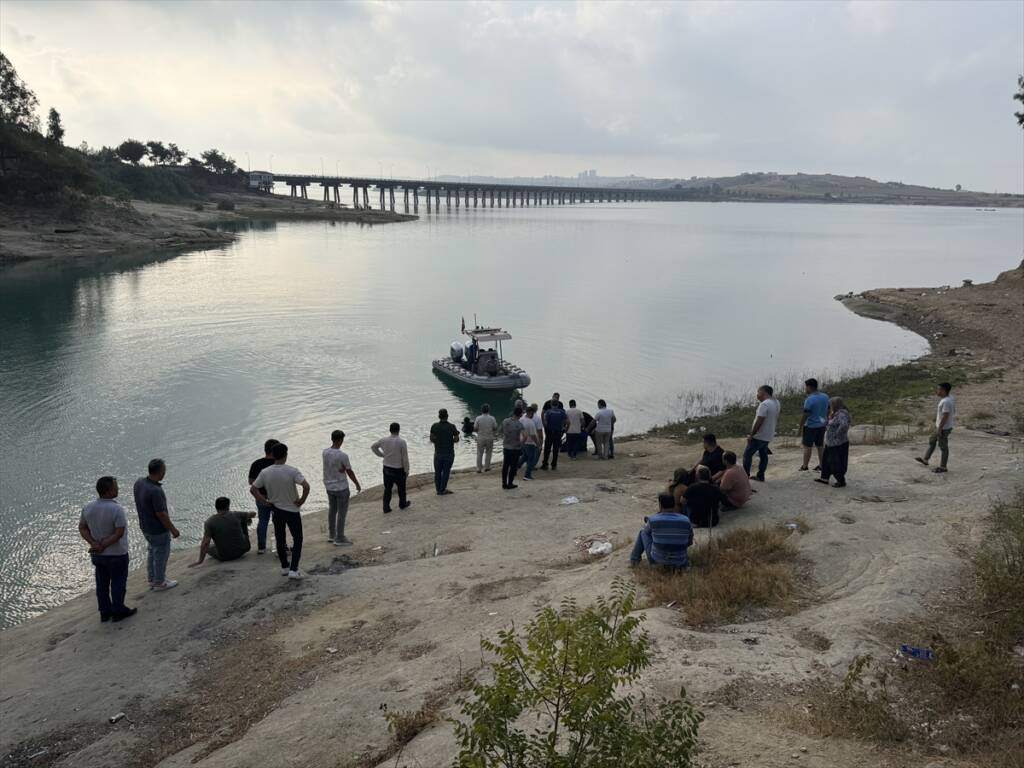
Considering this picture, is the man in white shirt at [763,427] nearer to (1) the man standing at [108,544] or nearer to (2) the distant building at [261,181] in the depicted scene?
(1) the man standing at [108,544]

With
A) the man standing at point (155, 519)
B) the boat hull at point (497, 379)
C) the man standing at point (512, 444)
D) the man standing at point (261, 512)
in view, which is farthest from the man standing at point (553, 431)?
the boat hull at point (497, 379)

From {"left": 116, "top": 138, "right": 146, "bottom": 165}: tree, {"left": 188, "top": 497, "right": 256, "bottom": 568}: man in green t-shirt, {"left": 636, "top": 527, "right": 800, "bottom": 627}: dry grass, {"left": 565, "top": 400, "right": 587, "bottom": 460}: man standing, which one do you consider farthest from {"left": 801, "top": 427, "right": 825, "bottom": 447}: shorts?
{"left": 116, "top": 138, "right": 146, "bottom": 165}: tree

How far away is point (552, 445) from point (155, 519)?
382 inches

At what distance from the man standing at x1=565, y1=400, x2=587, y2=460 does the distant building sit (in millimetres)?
176575

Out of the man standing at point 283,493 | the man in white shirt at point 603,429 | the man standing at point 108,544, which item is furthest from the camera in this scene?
the man in white shirt at point 603,429

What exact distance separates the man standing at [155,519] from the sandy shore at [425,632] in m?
0.36

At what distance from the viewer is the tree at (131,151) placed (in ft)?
490

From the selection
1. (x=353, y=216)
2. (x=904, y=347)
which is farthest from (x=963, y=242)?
(x=353, y=216)

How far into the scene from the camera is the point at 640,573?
9.98 metres

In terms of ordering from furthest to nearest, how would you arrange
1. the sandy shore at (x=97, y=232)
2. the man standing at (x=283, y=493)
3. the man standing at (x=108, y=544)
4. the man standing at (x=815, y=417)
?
the sandy shore at (x=97, y=232), the man standing at (x=815, y=417), the man standing at (x=283, y=493), the man standing at (x=108, y=544)

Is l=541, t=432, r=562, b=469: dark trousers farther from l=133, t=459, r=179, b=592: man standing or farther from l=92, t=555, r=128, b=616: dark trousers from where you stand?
l=92, t=555, r=128, b=616: dark trousers

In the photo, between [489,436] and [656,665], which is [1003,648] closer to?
[656,665]

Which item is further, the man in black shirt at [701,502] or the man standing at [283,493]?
the man in black shirt at [701,502]

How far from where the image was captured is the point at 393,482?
563 inches
